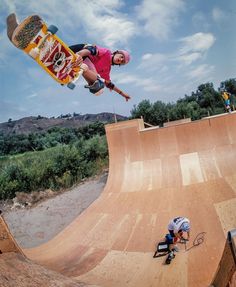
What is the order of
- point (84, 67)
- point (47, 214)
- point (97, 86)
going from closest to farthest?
point (84, 67) → point (97, 86) → point (47, 214)

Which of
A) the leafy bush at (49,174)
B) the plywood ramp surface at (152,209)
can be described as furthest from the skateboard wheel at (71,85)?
the leafy bush at (49,174)

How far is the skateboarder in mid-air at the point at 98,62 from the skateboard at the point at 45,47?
0.69 feet

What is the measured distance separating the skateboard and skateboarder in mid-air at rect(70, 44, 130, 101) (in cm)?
21

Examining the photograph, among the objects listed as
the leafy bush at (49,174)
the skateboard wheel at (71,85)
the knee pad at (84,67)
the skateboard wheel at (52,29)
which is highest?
the skateboard wheel at (52,29)

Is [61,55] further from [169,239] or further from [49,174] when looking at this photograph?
[49,174]

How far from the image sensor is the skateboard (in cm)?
303

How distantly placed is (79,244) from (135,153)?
10.5 ft

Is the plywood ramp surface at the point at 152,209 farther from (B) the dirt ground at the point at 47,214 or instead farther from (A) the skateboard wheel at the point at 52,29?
(A) the skateboard wheel at the point at 52,29

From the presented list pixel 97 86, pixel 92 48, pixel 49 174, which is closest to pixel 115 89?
pixel 97 86

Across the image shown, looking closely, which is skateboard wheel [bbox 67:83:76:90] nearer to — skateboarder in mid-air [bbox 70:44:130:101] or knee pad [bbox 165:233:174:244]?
skateboarder in mid-air [bbox 70:44:130:101]

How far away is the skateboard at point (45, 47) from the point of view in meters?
3.03

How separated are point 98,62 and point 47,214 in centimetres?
686

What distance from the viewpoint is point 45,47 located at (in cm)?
332

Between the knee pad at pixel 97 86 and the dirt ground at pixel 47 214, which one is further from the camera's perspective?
the dirt ground at pixel 47 214
